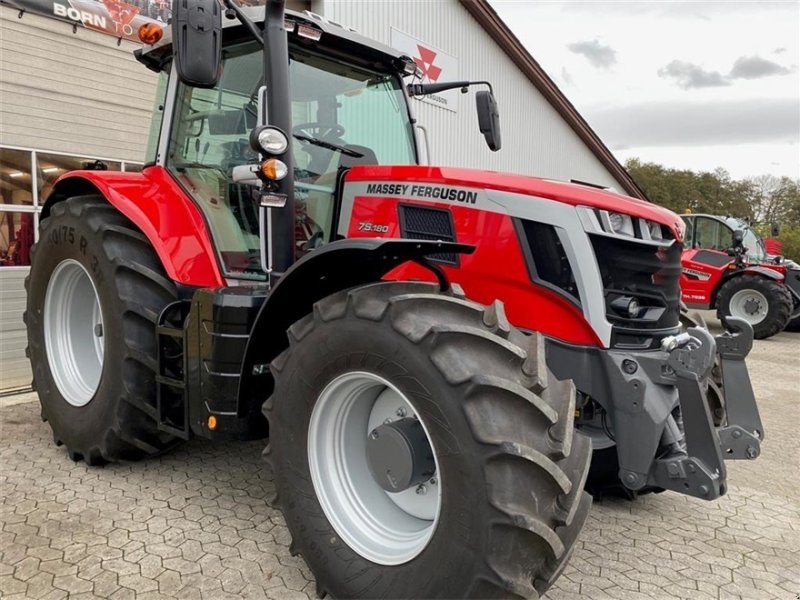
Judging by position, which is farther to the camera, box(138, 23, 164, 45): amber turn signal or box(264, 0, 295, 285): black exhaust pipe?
box(138, 23, 164, 45): amber turn signal

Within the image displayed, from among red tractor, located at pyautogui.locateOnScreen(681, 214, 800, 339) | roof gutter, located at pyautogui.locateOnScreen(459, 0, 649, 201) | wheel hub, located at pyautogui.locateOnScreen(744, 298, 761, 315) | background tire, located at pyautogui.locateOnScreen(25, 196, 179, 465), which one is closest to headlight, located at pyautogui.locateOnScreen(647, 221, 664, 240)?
background tire, located at pyautogui.locateOnScreen(25, 196, 179, 465)

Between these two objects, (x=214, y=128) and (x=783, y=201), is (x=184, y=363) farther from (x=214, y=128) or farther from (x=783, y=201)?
(x=783, y=201)

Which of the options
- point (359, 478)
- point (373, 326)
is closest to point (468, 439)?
point (373, 326)

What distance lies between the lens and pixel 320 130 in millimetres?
3104

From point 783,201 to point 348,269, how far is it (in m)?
41.4

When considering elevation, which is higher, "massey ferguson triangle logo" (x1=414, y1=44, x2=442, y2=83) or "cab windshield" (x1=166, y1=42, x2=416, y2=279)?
"massey ferguson triangle logo" (x1=414, y1=44, x2=442, y2=83)

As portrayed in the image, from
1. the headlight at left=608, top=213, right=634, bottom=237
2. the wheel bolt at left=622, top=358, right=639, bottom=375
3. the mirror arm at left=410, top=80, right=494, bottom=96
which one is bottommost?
the wheel bolt at left=622, top=358, right=639, bottom=375

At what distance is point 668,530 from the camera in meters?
2.92

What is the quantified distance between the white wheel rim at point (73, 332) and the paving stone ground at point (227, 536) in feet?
1.54

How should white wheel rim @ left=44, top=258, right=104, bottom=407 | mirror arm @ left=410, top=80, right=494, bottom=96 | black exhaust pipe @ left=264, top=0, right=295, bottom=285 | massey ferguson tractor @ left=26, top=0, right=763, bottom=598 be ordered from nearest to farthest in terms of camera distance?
1. massey ferguson tractor @ left=26, top=0, right=763, bottom=598
2. black exhaust pipe @ left=264, top=0, right=295, bottom=285
3. mirror arm @ left=410, top=80, right=494, bottom=96
4. white wheel rim @ left=44, top=258, right=104, bottom=407

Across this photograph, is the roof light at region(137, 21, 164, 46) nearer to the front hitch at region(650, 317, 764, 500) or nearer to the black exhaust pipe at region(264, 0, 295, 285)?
the black exhaust pipe at region(264, 0, 295, 285)

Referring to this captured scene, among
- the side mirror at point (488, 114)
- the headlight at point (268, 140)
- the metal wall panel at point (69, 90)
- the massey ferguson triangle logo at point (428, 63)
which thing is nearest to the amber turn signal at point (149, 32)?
the headlight at point (268, 140)

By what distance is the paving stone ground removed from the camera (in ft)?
7.76

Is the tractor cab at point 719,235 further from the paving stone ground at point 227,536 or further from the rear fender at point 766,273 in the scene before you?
the paving stone ground at point 227,536
